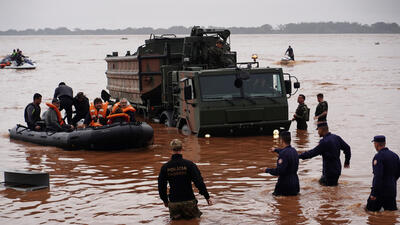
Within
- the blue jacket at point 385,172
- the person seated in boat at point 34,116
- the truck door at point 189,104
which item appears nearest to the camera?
the blue jacket at point 385,172

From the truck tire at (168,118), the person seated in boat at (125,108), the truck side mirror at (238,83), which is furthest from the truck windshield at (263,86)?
the truck tire at (168,118)

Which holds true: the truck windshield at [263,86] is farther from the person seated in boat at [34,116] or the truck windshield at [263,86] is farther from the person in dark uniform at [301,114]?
the person seated in boat at [34,116]

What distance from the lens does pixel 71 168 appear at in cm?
1404

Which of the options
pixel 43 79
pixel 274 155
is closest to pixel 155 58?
pixel 274 155

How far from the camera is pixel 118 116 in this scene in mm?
15844

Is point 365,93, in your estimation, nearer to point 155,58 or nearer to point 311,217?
point 155,58

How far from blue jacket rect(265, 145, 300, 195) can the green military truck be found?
6.29 m

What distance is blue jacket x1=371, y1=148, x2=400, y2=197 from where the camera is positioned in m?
9.12

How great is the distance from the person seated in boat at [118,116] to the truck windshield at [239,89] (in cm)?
205

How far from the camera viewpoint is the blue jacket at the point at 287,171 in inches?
390

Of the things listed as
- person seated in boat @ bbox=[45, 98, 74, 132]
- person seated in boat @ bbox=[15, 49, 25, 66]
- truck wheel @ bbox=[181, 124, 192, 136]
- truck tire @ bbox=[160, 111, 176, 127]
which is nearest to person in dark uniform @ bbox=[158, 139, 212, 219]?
person seated in boat @ bbox=[45, 98, 74, 132]

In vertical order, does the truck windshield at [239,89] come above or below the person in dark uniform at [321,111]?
above

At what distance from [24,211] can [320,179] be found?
4.96 m

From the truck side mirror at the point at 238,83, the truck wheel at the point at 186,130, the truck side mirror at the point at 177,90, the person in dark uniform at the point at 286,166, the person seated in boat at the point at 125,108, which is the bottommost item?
the truck wheel at the point at 186,130
